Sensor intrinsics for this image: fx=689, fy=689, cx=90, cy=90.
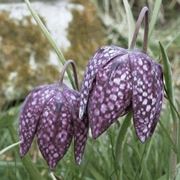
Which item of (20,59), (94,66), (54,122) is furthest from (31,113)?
(20,59)

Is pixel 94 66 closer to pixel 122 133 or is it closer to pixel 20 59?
pixel 122 133

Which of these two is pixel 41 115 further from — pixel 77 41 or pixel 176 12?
pixel 176 12

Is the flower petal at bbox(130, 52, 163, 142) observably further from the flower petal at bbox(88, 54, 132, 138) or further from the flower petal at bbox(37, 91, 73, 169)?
the flower petal at bbox(37, 91, 73, 169)

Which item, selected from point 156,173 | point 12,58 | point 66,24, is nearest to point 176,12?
point 66,24

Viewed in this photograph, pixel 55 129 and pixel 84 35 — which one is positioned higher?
pixel 55 129

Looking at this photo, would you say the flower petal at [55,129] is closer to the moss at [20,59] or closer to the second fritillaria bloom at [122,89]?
the second fritillaria bloom at [122,89]

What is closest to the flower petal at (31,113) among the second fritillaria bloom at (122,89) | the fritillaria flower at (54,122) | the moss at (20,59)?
the fritillaria flower at (54,122)
